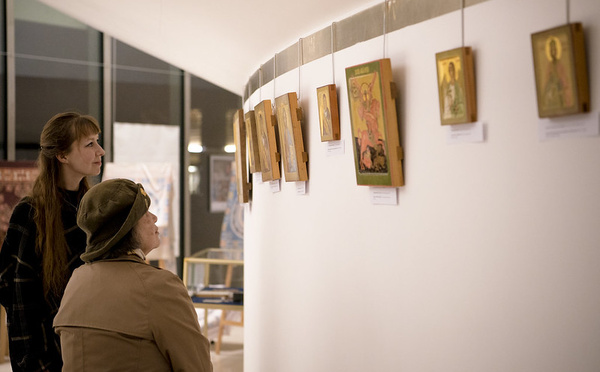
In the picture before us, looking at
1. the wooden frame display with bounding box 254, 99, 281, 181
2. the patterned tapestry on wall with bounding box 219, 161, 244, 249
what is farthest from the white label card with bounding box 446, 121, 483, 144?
the patterned tapestry on wall with bounding box 219, 161, 244, 249

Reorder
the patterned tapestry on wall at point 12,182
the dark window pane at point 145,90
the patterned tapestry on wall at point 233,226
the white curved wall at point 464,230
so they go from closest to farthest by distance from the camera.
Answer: the white curved wall at point 464,230
the patterned tapestry on wall at point 12,182
the patterned tapestry on wall at point 233,226
the dark window pane at point 145,90

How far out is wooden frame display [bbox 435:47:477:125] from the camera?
200 cm

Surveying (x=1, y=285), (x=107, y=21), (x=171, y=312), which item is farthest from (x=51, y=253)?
(x=107, y=21)

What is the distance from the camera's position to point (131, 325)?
80.0 inches

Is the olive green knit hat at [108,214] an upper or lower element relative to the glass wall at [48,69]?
lower

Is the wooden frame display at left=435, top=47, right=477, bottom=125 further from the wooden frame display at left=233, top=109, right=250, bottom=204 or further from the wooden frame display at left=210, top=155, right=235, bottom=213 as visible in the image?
the wooden frame display at left=210, top=155, right=235, bottom=213

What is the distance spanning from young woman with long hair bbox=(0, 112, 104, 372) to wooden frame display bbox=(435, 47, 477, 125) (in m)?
1.61

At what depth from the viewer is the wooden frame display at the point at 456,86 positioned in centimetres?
200

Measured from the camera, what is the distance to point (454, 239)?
85.2 inches

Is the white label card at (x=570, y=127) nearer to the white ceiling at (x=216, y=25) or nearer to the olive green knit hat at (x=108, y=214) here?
the white ceiling at (x=216, y=25)

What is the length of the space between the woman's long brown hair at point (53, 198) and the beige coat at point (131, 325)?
0.62 m

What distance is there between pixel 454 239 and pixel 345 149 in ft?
2.56

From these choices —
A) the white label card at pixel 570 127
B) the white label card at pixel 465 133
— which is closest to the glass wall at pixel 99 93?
the white label card at pixel 465 133

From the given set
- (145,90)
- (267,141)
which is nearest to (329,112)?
(267,141)
